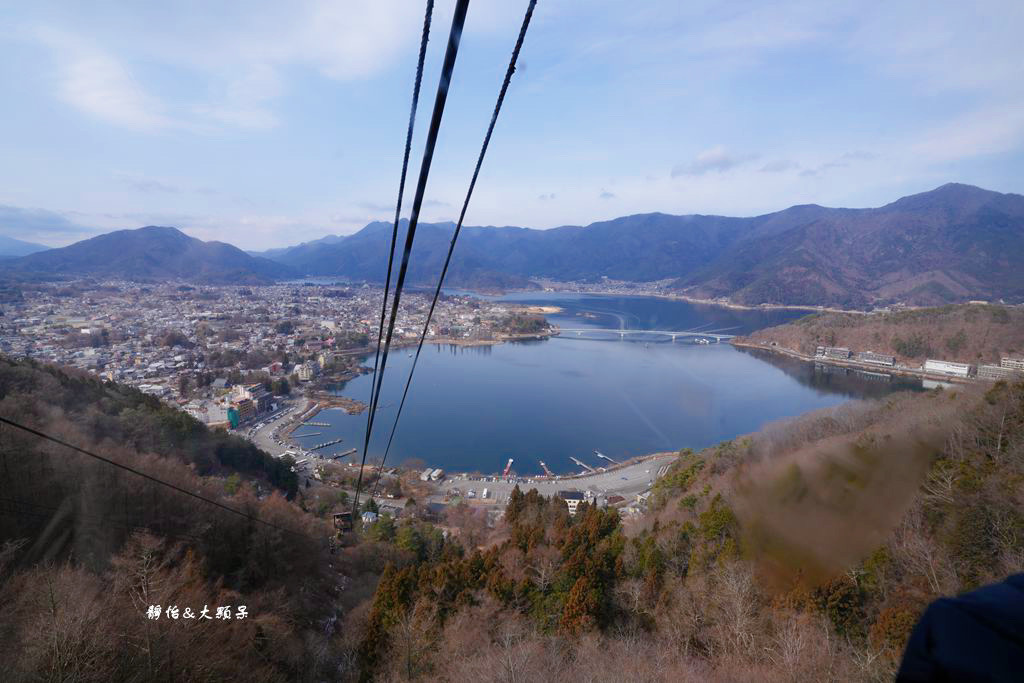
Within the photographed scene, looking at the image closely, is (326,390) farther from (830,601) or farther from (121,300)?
(121,300)

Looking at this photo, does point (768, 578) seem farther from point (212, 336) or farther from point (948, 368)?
point (212, 336)

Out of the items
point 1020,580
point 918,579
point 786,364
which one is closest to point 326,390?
point 918,579

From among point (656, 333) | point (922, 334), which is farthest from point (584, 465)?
point (656, 333)

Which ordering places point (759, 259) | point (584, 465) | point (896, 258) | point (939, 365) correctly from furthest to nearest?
point (759, 259) → point (896, 258) → point (939, 365) → point (584, 465)

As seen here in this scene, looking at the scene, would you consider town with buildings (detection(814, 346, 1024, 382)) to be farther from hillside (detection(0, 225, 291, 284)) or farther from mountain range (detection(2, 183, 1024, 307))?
hillside (detection(0, 225, 291, 284))

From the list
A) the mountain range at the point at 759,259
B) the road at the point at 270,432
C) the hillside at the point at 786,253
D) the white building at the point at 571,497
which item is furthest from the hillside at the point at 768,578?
the hillside at the point at 786,253

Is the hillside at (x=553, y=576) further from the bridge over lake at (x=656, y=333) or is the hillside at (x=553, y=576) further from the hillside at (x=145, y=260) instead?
the hillside at (x=145, y=260)
